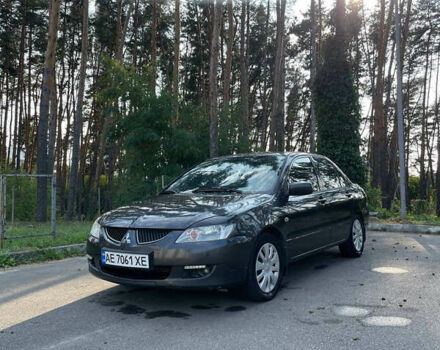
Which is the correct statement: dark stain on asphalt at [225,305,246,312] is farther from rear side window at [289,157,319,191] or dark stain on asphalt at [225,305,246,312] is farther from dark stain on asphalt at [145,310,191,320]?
rear side window at [289,157,319,191]

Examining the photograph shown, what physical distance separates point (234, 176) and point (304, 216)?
0.97m

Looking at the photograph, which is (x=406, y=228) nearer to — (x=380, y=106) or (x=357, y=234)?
(x=357, y=234)

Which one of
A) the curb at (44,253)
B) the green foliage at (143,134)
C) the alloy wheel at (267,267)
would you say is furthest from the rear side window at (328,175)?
the green foliage at (143,134)

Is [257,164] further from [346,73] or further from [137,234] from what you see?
[346,73]

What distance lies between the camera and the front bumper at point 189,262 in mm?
3980

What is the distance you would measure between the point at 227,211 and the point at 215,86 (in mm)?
11762

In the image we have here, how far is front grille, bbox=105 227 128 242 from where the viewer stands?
429 centimetres

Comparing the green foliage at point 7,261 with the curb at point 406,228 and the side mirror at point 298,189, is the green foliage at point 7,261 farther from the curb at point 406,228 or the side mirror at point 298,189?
the curb at point 406,228

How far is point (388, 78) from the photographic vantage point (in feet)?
100

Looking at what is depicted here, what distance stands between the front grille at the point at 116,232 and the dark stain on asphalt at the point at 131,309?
0.70 m

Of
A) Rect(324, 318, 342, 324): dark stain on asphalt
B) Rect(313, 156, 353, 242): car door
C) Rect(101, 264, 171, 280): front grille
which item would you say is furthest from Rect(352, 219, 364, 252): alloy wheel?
Rect(101, 264, 171, 280): front grille

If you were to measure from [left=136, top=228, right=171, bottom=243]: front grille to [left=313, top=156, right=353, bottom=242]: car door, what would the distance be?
8.53 ft

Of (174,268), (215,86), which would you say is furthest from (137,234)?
(215,86)

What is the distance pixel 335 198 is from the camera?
6.17 meters
